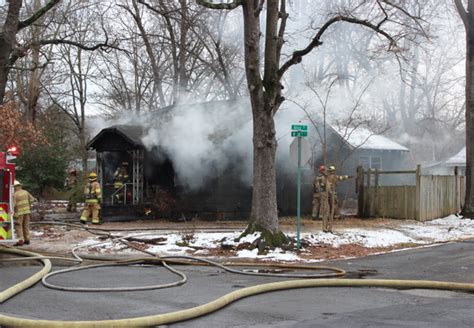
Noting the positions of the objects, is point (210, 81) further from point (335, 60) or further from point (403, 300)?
point (403, 300)

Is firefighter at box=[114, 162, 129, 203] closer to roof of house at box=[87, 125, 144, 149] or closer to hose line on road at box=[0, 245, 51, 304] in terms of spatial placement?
roof of house at box=[87, 125, 144, 149]

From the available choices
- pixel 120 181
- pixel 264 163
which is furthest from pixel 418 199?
pixel 120 181

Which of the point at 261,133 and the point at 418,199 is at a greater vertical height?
the point at 261,133

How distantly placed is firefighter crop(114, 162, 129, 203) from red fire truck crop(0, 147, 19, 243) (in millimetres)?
8232

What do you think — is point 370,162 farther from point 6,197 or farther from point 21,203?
point 6,197

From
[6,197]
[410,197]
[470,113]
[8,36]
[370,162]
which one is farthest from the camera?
[370,162]

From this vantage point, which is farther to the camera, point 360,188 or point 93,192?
point 360,188

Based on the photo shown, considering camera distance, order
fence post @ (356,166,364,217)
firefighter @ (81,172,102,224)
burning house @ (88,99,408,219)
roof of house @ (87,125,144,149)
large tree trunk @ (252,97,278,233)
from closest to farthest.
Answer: large tree trunk @ (252,97,278,233)
firefighter @ (81,172,102,224)
burning house @ (88,99,408,219)
roof of house @ (87,125,144,149)
fence post @ (356,166,364,217)

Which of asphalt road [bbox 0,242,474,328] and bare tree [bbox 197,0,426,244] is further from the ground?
bare tree [bbox 197,0,426,244]

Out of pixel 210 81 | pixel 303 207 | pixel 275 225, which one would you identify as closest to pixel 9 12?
pixel 275 225

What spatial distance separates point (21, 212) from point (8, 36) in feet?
18.9

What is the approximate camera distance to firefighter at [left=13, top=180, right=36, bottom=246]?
12.6 metres

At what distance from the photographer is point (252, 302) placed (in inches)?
275

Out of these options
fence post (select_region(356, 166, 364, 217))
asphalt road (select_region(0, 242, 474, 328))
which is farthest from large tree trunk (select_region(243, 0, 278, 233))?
fence post (select_region(356, 166, 364, 217))
